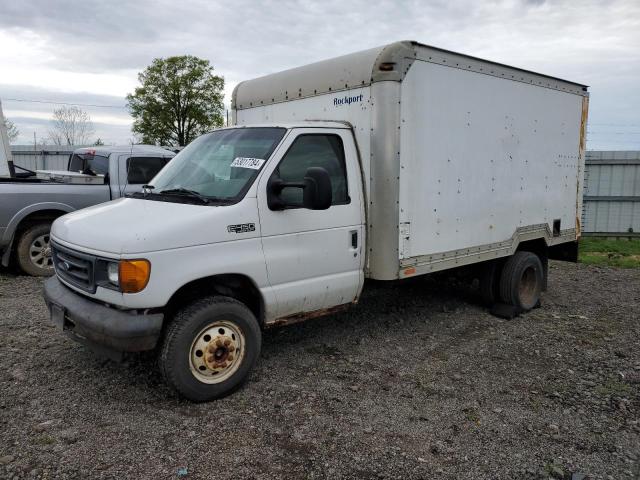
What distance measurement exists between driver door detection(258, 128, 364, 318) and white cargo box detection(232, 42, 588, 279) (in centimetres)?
20

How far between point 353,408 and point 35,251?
623 centimetres

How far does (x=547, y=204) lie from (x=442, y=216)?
87.9 inches

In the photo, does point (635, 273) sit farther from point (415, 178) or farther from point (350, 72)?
point (350, 72)

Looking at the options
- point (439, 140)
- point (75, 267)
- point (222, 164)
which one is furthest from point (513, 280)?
point (75, 267)

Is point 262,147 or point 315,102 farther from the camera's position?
point 315,102

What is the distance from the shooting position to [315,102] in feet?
17.2

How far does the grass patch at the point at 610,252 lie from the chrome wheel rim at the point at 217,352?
8.66 meters

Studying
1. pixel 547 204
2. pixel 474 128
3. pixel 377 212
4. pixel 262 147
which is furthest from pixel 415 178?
pixel 547 204

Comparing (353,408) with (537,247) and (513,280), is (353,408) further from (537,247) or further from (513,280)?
(537,247)

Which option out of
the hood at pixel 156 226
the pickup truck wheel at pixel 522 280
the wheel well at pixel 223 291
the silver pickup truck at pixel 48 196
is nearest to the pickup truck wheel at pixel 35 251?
the silver pickup truck at pixel 48 196

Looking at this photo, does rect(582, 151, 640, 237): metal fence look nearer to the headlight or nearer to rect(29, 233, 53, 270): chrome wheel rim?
rect(29, 233, 53, 270): chrome wheel rim

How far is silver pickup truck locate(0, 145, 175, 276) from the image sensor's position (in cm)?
771

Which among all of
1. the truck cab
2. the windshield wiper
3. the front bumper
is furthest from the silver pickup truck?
the front bumper

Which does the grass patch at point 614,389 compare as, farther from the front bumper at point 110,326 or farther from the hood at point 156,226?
the front bumper at point 110,326
